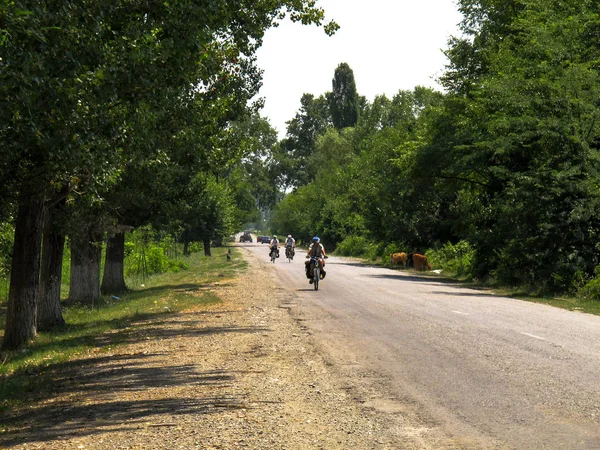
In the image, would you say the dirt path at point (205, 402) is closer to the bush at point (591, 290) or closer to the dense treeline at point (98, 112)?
the dense treeline at point (98, 112)

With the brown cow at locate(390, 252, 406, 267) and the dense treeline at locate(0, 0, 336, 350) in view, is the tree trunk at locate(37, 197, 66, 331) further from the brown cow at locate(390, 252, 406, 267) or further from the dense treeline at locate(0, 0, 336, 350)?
the brown cow at locate(390, 252, 406, 267)

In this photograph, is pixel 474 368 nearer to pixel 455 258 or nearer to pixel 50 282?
pixel 50 282

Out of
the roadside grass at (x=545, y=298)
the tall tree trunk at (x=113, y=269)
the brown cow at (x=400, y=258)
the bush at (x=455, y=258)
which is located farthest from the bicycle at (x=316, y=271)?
the brown cow at (x=400, y=258)

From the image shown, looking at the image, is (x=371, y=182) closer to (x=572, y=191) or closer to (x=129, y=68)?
(x=572, y=191)

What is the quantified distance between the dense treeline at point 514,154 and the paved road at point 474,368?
23.0 ft

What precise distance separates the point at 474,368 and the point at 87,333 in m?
11.7

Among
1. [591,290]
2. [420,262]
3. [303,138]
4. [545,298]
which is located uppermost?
[303,138]

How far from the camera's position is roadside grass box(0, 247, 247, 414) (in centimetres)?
1355

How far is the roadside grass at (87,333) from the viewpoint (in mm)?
13555

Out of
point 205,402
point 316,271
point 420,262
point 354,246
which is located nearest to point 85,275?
point 316,271

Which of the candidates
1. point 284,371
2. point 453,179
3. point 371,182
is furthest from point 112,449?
point 371,182

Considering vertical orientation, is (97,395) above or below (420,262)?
below

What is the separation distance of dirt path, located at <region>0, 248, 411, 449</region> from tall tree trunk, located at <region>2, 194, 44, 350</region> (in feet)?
10.2

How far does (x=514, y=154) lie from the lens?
34.6 meters
